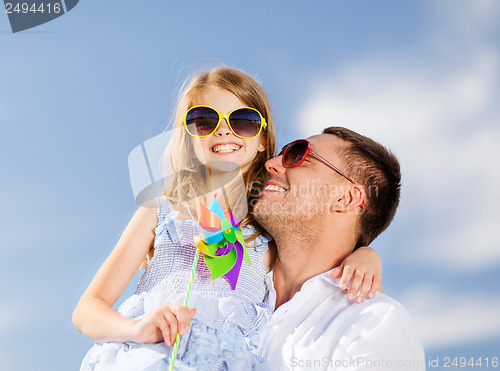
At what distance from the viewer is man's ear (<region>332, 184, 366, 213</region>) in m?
4.04

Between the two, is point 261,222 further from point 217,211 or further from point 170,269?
point 170,269

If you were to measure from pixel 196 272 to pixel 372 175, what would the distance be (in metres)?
1.56

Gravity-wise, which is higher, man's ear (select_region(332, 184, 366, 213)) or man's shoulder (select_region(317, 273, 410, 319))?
man's ear (select_region(332, 184, 366, 213))

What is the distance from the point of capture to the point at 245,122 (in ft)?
13.6

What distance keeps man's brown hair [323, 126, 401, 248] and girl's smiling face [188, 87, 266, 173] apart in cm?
74

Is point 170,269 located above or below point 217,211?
below

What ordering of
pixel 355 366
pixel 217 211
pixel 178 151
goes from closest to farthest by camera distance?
1. pixel 355 366
2. pixel 217 211
3. pixel 178 151

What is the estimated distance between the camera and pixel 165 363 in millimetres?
3006

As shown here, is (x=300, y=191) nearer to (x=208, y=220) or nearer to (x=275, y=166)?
(x=275, y=166)

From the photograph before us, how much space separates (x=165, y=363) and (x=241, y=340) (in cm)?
49

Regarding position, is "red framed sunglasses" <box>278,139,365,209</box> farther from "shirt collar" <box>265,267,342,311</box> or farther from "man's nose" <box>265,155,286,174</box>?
"shirt collar" <box>265,267,342,311</box>

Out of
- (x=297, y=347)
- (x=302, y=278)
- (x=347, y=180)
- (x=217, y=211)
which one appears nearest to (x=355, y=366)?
(x=297, y=347)

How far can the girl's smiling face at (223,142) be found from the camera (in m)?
4.08

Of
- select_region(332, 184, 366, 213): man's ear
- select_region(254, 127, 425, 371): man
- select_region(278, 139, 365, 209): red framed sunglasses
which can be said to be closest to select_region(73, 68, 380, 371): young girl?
select_region(254, 127, 425, 371): man
